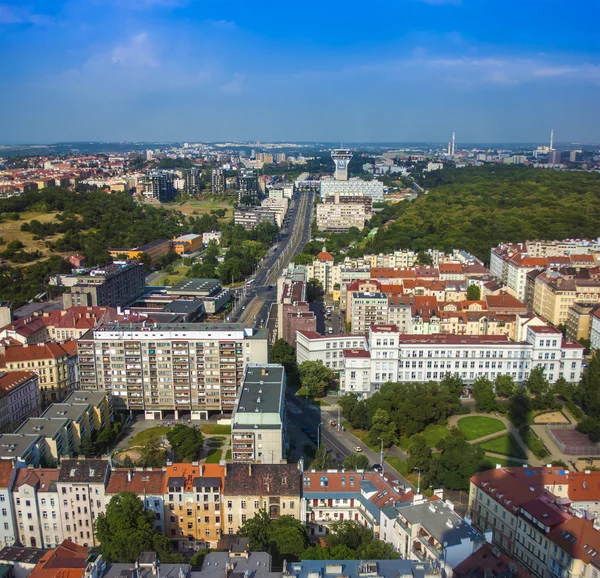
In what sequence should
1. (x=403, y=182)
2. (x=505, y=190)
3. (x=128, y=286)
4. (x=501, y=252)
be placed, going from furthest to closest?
1. (x=403, y=182)
2. (x=505, y=190)
3. (x=501, y=252)
4. (x=128, y=286)

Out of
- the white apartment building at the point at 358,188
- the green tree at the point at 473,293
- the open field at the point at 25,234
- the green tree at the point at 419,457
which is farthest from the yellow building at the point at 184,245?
the green tree at the point at 419,457

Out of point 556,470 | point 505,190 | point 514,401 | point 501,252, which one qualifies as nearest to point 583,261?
point 501,252

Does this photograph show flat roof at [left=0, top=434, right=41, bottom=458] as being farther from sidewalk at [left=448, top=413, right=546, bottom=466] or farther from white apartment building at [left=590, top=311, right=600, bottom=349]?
white apartment building at [left=590, top=311, right=600, bottom=349]

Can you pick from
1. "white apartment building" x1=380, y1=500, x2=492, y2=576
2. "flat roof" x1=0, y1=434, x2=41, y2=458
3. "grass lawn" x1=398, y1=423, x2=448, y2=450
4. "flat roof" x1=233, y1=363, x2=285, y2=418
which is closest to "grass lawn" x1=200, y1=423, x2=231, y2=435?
"flat roof" x1=233, y1=363, x2=285, y2=418

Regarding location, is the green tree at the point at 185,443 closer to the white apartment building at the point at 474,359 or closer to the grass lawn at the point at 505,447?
the white apartment building at the point at 474,359

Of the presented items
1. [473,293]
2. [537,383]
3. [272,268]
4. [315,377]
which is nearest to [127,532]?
[315,377]

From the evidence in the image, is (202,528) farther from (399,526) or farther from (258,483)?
(399,526)
